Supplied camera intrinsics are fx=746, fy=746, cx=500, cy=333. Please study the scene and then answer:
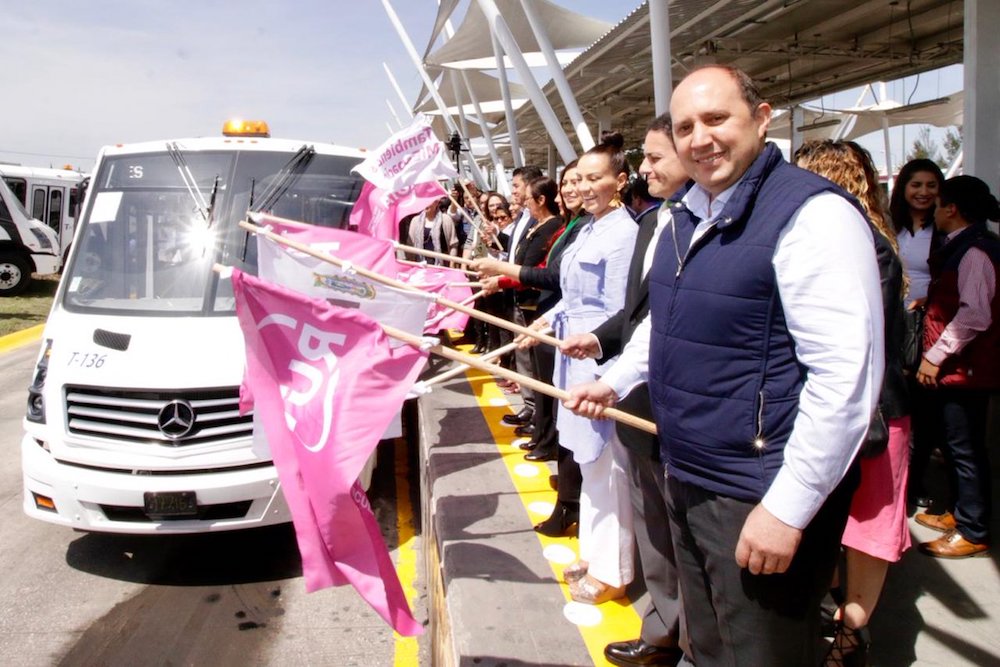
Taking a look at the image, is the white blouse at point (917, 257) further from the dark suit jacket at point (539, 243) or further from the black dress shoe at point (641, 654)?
the black dress shoe at point (641, 654)

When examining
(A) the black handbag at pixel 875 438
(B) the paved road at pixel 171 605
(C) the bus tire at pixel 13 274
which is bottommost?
(B) the paved road at pixel 171 605

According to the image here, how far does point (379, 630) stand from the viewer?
3971mm

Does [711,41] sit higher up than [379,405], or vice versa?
[711,41]

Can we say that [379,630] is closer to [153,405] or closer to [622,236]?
[153,405]

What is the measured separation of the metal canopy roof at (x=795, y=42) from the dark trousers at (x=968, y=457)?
6.40 metres

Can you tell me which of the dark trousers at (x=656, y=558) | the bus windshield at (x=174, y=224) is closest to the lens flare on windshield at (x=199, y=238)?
the bus windshield at (x=174, y=224)

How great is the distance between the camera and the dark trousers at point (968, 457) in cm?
358

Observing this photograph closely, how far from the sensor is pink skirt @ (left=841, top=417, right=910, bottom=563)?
2.69m

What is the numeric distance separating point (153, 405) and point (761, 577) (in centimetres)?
345

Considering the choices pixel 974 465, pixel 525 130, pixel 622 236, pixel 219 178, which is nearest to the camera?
pixel 622 236

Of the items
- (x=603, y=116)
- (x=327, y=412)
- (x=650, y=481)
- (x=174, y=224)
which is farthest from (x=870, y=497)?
(x=603, y=116)

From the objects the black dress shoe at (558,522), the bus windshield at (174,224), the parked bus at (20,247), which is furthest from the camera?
the parked bus at (20,247)

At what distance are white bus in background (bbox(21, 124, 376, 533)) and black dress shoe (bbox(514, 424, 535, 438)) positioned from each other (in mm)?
2146

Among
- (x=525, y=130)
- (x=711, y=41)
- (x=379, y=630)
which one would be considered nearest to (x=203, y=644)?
(x=379, y=630)
